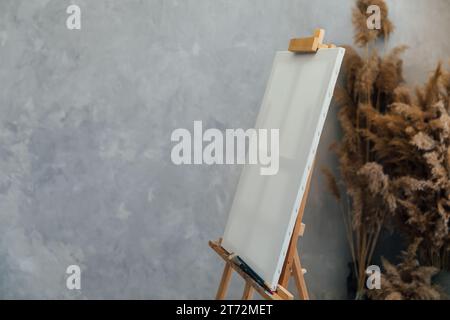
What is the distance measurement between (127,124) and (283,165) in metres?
1.24

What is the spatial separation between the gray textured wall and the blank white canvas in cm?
82

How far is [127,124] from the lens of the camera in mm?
3346

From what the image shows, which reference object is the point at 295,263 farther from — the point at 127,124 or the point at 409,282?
the point at 127,124

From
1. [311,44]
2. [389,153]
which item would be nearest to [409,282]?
[389,153]

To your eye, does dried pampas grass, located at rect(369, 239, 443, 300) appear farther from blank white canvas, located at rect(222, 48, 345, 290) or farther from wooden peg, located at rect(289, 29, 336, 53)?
wooden peg, located at rect(289, 29, 336, 53)

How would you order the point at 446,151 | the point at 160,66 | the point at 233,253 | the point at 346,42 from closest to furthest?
the point at 233,253 < the point at 446,151 < the point at 160,66 < the point at 346,42

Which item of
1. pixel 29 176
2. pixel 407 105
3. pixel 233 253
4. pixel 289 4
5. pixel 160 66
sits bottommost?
pixel 233 253

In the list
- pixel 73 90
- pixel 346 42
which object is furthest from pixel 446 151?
pixel 73 90

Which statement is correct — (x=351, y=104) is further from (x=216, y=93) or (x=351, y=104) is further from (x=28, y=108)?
(x=28, y=108)

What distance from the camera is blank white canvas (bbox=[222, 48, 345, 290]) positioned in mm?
2211


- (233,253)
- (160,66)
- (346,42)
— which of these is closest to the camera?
(233,253)

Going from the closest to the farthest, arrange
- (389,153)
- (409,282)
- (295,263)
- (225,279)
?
1. (295,263)
2. (225,279)
3. (409,282)
4. (389,153)

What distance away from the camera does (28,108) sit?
10.5 ft

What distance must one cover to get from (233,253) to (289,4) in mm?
1572
